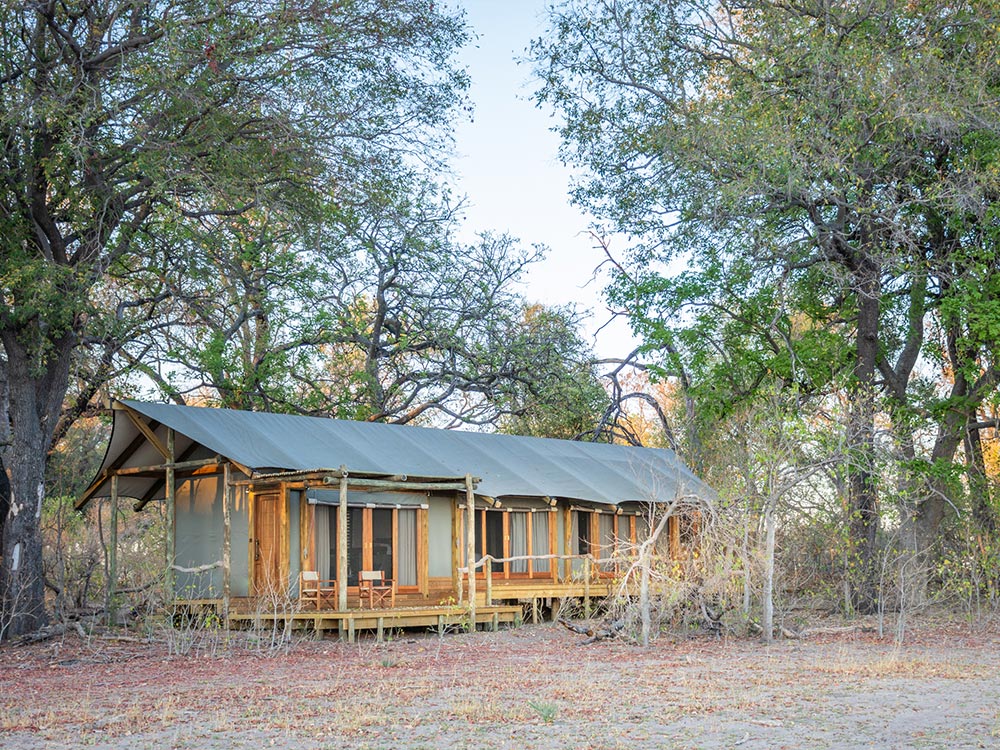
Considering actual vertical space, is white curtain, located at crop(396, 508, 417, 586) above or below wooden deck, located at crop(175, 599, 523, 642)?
above

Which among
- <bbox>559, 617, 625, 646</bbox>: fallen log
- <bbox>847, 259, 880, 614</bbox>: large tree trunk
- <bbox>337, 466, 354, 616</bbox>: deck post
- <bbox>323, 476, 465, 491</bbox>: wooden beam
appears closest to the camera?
<bbox>559, 617, 625, 646</bbox>: fallen log

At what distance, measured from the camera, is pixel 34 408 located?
56.9 feet

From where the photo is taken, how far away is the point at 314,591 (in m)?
17.9

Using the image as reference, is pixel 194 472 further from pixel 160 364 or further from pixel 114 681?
pixel 114 681

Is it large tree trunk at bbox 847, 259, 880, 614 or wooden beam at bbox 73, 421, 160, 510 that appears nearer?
wooden beam at bbox 73, 421, 160, 510

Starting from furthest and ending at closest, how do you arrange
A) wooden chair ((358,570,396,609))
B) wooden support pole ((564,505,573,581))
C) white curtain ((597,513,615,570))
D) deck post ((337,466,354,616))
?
white curtain ((597,513,615,570)), wooden support pole ((564,505,573,581)), wooden chair ((358,570,396,609)), deck post ((337,466,354,616))

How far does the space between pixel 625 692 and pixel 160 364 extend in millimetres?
16979

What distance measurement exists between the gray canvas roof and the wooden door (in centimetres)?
93

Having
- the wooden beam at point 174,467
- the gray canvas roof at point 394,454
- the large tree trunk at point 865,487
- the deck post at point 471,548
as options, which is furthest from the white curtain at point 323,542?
the large tree trunk at point 865,487

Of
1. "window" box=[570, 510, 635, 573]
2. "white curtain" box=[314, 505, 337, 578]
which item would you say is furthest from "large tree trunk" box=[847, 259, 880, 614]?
"white curtain" box=[314, 505, 337, 578]

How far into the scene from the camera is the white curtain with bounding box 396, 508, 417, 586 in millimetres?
19406

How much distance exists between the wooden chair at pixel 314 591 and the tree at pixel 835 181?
28.6 ft

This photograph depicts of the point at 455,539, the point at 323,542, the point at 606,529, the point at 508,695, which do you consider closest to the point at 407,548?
the point at 455,539

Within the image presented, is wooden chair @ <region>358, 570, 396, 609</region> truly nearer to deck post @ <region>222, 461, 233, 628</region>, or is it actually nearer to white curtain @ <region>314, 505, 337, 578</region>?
white curtain @ <region>314, 505, 337, 578</region>
